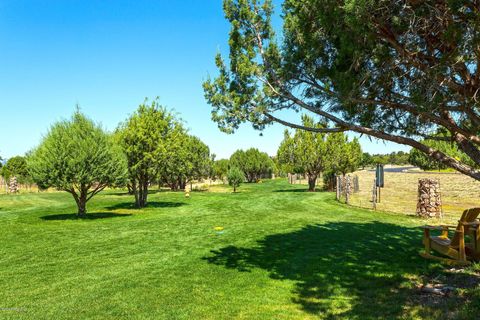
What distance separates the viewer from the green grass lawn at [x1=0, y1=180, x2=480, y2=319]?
238 inches

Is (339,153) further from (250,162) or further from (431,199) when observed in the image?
(250,162)

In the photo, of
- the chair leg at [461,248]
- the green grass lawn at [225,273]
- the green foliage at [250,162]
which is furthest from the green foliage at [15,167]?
the chair leg at [461,248]

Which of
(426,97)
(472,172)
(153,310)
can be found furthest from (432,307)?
(153,310)

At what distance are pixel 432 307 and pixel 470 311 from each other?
0.54 metres

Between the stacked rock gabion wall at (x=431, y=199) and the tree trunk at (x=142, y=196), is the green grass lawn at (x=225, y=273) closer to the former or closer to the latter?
the stacked rock gabion wall at (x=431, y=199)

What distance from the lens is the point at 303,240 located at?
39.1 ft

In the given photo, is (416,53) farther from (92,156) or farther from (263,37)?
(92,156)

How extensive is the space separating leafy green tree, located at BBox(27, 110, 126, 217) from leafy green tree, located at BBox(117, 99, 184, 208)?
12.0 ft

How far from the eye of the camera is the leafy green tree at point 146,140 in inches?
883

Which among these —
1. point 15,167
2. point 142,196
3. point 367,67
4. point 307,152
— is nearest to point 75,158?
point 142,196

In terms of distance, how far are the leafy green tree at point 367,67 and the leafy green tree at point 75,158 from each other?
11045mm

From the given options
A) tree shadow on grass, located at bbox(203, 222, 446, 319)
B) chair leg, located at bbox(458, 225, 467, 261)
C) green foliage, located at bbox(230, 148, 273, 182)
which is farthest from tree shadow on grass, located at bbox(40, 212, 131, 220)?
green foliage, located at bbox(230, 148, 273, 182)

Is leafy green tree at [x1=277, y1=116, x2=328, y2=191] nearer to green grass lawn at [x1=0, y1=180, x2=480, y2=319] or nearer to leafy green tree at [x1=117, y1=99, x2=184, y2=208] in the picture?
leafy green tree at [x1=117, y1=99, x2=184, y2=208]

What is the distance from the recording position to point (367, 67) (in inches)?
254
